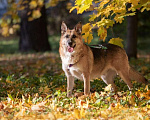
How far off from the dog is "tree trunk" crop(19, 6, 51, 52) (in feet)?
30.6

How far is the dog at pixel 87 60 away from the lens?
17.9 feet

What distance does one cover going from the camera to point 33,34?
15.3 m

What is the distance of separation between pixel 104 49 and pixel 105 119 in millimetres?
2212

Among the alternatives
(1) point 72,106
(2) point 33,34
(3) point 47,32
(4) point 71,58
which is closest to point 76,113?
(1) point 72,106

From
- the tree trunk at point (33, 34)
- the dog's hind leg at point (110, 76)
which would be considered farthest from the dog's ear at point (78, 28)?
the tree trunk at point (33, 34)

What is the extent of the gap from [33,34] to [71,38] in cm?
1028

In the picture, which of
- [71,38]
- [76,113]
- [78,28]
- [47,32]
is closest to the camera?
[76,113]

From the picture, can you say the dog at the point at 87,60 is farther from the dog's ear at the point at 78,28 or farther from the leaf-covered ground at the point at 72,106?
the leaf-covered ground at the point at 72,106

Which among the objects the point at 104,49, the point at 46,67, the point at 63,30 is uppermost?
the point at 63,30

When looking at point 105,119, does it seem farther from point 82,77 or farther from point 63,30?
point 63,30

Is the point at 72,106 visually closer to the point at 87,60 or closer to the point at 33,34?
the point at 87,60

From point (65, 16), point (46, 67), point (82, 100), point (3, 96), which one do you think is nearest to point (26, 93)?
point (3, 96)

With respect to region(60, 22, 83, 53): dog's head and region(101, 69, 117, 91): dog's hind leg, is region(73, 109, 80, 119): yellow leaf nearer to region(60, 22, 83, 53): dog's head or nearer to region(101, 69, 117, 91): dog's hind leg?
region(60, 22, 83, 53): dog's head

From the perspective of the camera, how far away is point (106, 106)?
4887mm
